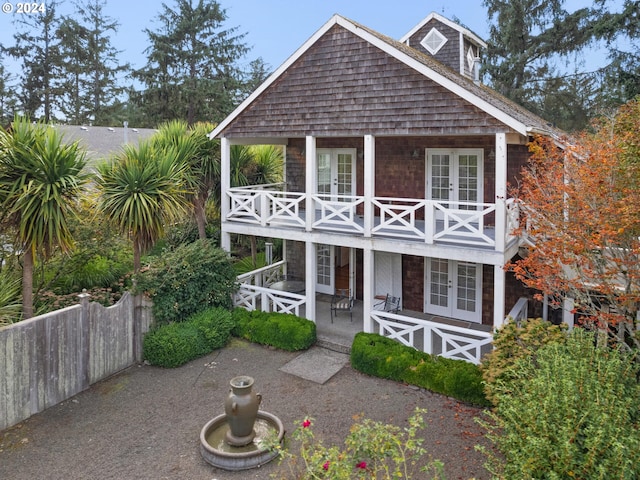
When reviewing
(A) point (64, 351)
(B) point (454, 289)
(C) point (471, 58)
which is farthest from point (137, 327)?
(C) point (471, 58)

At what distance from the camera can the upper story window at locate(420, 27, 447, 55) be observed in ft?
59.5

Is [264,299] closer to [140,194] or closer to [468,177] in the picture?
[140,194]

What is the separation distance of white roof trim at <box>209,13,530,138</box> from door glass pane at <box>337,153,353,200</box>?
3492 mm

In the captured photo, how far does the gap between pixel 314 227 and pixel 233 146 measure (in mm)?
5225

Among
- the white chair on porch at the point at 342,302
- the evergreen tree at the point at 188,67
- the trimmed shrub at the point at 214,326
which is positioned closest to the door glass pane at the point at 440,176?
the white chair on porch at the point at 342,302

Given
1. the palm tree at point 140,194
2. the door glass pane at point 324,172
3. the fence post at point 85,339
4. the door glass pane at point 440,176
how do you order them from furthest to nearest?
the door glass pane at point 324,172 < the door glass pane at point 440,176 < the palm tree at point 140,194 < the fence post at point 85,339

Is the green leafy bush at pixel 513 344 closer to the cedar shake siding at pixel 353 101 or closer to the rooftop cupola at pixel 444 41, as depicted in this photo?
the cedar shake siding at pixel 353 101

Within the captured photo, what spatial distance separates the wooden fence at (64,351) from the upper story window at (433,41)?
13.3m

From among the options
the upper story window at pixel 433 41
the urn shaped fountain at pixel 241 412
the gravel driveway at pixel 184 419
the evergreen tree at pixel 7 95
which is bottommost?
the gravel driveway at pixel 184 419

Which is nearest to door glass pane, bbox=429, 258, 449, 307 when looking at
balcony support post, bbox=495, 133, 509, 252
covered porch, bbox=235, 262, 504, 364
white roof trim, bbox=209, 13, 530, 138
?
covered porch, bbox=235, 262, 504, 364

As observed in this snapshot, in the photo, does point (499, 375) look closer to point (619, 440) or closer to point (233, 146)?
point (619, 440)

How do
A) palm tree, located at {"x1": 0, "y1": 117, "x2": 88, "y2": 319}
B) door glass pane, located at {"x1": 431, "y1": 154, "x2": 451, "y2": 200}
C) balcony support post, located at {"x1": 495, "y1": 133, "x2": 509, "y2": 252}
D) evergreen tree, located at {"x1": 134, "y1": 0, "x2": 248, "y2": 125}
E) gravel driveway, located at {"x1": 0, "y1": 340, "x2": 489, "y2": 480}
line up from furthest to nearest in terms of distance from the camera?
evergreen tree, located at {"x1": 134, "y1": 0, "x2": 248, "y2": 125} < door glass pane, located at {"x1": 431, "y1": 154, "x2": 451, "y2": 200} < balcony support post, located at {"x1": 495, "y1": 133, "x2": 509, "y2": 252} < palm tree, located at {"x1": 0, "y1": 117, "x2": 88, "y2": 319} < gravel driveway, located at {"x1": 0, "y1": 340, "x2": 489, "y2": 480}

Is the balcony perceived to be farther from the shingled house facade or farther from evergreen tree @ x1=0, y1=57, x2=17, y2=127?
evergreen tree @ x1=0, y1=57, x2=17, y2=127

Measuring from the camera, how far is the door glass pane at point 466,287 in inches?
571
